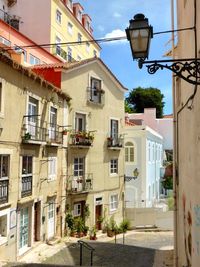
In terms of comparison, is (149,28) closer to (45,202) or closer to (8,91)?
(8,91)

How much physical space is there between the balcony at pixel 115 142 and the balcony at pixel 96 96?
2.55 meters

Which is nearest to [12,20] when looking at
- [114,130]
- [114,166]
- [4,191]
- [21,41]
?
[21,41]

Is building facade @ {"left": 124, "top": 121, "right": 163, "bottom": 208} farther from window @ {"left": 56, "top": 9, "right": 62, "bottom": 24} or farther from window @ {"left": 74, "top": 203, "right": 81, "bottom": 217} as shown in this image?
window @ {"left": 56, "top": 9, "right": 62, "bottom": 24}

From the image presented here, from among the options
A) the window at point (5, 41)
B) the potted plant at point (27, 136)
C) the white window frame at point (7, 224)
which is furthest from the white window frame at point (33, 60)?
the white window frame at point (7, 224)

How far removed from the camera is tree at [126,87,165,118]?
59969 millimetres

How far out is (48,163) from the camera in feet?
63.4

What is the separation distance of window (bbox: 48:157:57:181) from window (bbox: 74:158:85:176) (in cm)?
266

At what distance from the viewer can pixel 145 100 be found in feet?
197

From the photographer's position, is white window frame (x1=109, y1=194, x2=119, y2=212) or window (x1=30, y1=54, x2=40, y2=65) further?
window (x1=30, y1=54, x2=40, y2=65)

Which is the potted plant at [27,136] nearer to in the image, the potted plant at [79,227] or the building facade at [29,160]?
the building facade at [29,160]

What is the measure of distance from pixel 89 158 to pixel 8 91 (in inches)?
400

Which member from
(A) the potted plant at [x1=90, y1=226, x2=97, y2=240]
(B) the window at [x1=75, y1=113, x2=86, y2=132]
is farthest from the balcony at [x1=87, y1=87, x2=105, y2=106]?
(A) the potted plant at [x1=90, y1=226, x2=97, y2=240]

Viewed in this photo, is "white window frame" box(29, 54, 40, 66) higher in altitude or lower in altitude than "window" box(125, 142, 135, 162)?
higher

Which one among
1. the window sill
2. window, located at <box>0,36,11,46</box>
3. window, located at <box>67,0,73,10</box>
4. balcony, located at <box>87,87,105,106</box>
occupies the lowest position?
the window sill
